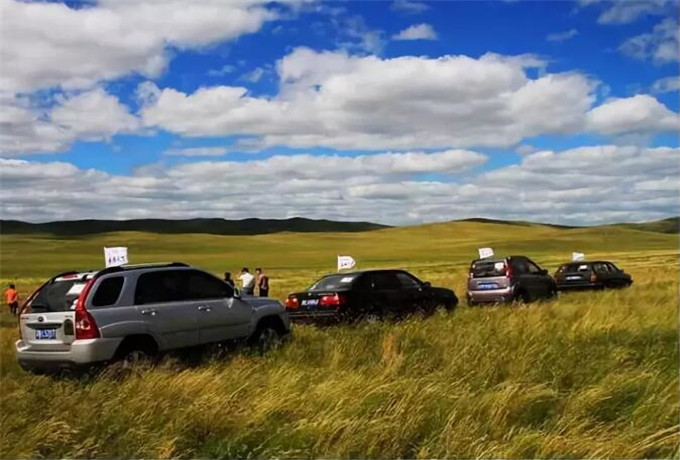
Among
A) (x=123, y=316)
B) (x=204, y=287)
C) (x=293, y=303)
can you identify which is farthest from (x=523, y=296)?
(x=123, y=316)

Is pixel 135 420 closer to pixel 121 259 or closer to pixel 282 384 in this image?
pixel 282 384

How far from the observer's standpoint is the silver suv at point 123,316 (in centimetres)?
987

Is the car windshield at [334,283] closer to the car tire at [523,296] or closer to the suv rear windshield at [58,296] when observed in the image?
the suv rear windshield at [58,296]

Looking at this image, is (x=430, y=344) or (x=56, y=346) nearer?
(x=56, y=346)

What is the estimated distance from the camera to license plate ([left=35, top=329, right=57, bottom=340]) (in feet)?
33.2

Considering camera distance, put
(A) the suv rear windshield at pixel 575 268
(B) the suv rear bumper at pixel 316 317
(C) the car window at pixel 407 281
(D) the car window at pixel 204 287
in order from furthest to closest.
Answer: (A) the suv rear windshield at pixel 575 268 < (C) the car window at pixel 407 281 < (B) the suv rear bumper at pixel 316 317 < (D) the car window at pixel 204 287

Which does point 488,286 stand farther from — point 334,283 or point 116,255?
point 116,255

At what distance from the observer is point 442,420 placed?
22.2 ft

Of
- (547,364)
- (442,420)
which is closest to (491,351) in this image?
(547,364)

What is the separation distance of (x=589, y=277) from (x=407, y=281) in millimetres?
13249

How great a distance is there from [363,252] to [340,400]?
143 meters

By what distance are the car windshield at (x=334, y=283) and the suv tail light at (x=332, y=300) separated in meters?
0.37

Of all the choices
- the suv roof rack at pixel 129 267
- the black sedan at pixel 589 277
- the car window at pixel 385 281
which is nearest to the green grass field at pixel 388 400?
the suv roof rack at pixel 129 267

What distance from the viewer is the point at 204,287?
38.1ft
